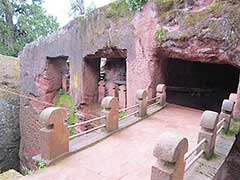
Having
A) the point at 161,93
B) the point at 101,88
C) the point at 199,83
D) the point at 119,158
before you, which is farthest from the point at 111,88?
the point at 119,158

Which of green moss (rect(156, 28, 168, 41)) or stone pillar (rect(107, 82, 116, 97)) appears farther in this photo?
stone pillar (rect(107, 82, 116, 97))

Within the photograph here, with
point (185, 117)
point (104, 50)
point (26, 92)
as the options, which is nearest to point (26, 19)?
point (26, 92)

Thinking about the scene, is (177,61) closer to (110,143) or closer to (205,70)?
(205,70)

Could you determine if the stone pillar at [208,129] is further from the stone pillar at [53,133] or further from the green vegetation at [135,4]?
the green vegetation at [135,4]

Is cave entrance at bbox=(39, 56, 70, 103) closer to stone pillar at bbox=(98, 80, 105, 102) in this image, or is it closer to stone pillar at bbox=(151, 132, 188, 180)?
stone pillar at bbox=(98, 80, 105, 102)

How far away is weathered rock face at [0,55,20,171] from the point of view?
1387 cm

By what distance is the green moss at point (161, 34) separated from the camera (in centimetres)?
695

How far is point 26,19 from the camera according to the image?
20.4 meters

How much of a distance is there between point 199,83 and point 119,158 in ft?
26.6

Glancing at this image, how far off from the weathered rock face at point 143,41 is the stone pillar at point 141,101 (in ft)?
4.15

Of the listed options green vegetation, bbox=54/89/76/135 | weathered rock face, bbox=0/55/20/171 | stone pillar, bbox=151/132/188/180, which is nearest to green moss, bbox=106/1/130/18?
green vegetation, bbox=54/89/76/135

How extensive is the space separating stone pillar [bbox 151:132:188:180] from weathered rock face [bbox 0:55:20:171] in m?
13.0

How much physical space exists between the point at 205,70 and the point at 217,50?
5569 millimetres

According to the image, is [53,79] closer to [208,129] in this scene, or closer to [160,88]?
[160,88]
